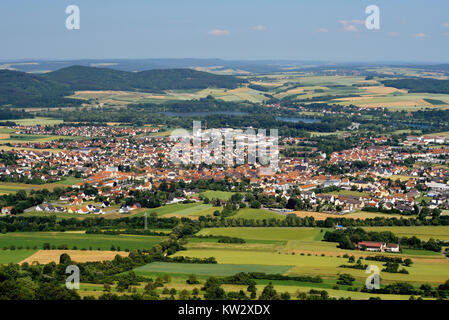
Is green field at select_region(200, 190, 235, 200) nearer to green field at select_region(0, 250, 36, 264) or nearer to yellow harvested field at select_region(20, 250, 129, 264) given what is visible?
yellow harvested field at select_region(20, 250, 129, 264)

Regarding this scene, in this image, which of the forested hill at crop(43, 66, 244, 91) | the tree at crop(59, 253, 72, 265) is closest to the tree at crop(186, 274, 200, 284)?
the tree at crop(59, 253, 72, 265)

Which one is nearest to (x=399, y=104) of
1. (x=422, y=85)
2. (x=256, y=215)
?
(x=422, y=85)

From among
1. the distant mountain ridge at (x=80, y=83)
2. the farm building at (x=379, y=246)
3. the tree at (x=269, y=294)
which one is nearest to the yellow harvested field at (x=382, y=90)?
the distant mountain ridge at (x=80, y=83)

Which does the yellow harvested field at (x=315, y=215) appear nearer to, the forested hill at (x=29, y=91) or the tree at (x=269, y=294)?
the tree at (x=269, y=294)

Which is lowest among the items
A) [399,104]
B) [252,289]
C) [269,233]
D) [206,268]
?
[269,233]

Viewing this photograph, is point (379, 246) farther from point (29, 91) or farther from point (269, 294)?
point (29, 91)
